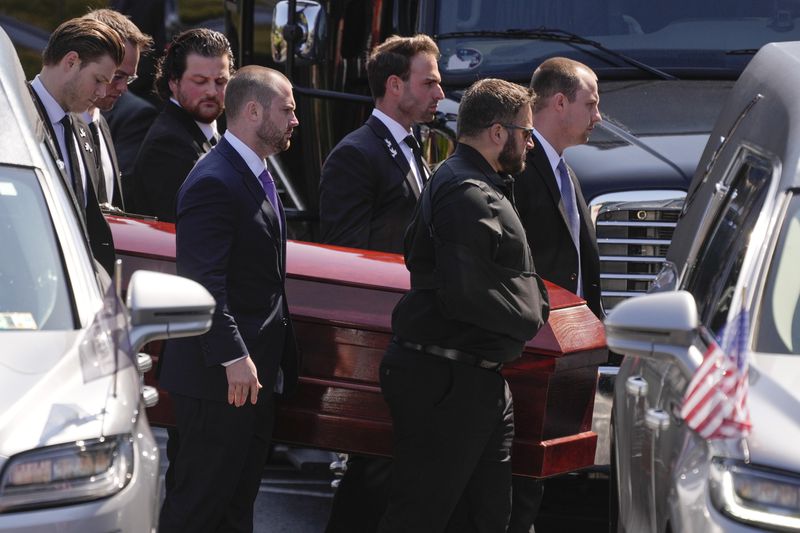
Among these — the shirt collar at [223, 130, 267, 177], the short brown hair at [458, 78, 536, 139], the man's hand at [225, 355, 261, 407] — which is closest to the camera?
the man's hand at [225, 355, 261, 407]

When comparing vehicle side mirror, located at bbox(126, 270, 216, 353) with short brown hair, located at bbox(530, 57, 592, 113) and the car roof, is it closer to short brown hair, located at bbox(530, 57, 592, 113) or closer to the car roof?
the car roof

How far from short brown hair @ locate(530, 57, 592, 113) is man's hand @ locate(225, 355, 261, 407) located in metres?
1.97

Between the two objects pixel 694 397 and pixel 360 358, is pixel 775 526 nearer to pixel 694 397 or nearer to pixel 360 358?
pixel 694 397

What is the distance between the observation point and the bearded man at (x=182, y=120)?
274 inches

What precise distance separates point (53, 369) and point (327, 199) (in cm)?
271

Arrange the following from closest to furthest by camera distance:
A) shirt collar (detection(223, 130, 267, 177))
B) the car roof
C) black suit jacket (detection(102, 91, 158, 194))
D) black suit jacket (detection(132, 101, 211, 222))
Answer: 1. the car roof
2. shirt collar (detection(223, 130, 267, 177))
3. black suit jacket (detection(132, 101, 211, 222))
4. black suit jacket (detection(102, 91, 158, 194))

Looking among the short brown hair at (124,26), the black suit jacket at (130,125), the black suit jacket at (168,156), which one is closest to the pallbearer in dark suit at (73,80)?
the black suit jacket at (168,156)

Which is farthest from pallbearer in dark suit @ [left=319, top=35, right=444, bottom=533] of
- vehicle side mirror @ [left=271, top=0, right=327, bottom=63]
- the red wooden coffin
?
vehicle side mirror @ [left=271, top=0, right=327, bottom=63]

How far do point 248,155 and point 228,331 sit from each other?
0.68 metres

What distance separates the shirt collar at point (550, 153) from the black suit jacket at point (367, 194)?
1.82 ft

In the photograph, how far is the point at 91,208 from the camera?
19.4 feet

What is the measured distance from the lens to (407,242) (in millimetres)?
5465

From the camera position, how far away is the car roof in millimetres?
4840

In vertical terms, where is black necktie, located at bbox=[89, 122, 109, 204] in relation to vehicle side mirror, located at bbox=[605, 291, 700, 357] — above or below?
below
